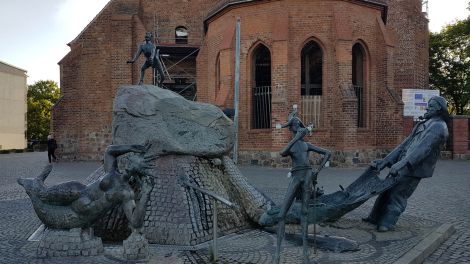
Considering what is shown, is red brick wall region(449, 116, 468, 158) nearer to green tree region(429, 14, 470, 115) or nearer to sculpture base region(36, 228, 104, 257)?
green tree region(429, 14, 470, 115)

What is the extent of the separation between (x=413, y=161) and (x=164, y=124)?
395 cm

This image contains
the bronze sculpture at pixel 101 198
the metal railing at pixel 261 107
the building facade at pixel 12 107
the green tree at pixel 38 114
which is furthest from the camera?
the green tree at pixel 38 114

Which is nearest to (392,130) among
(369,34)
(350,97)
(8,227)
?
(350,97)

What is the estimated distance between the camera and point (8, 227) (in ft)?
23.2

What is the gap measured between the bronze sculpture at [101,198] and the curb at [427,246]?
3202 mm

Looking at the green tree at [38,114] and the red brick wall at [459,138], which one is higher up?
the green tree at [38,114]

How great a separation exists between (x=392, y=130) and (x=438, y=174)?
450cm

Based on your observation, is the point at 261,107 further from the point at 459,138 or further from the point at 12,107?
the point at 12,107

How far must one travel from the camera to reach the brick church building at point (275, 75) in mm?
18734

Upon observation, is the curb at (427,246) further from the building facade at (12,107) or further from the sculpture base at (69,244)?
the building facade at (12,107)

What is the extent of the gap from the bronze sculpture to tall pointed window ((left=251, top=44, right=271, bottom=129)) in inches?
580

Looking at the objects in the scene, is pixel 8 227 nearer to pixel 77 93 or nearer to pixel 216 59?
pixel 216 59

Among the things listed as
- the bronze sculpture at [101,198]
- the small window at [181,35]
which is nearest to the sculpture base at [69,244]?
the bronze sculpture at [101,198]

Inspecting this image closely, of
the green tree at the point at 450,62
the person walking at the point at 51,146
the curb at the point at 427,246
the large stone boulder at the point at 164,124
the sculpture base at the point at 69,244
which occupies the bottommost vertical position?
the curb at the point at 427,246
